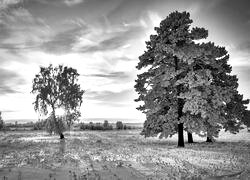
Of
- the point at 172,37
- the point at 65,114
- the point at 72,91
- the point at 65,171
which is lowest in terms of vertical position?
the point at 65,171

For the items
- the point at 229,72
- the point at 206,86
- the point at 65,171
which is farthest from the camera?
the point at 229,72

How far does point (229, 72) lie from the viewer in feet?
100

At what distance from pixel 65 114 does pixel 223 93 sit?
2578 centimetres

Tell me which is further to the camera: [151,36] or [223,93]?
[151,36]

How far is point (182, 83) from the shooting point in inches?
1054

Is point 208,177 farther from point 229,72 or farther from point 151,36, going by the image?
point 229,72

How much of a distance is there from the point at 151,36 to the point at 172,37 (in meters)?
2.86

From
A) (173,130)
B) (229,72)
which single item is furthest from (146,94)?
(229,72)

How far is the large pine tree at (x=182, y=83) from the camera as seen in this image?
24359mm

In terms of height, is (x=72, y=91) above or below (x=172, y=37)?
below

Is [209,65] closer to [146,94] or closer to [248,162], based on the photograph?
[146,94]

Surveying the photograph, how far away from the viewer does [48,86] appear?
42312 millimetres

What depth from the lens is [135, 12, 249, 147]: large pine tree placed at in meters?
24.4

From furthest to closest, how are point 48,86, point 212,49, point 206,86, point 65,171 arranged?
point 48,86
point 212,49
point 206,86
point 65,171
